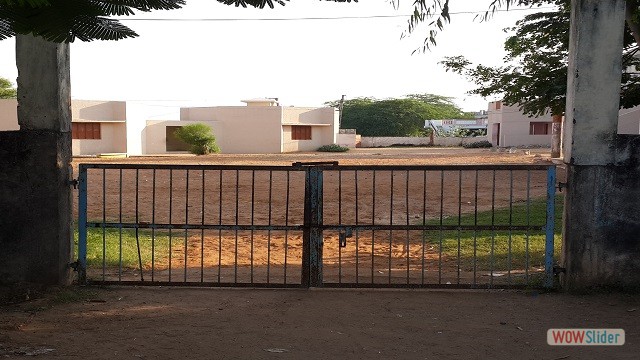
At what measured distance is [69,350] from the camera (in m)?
5.08

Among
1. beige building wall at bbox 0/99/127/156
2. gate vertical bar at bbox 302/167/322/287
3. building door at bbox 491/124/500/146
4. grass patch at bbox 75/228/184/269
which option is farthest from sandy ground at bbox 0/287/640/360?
building door at bbox 491/124/500/146

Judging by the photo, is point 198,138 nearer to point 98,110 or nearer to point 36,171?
point 98,110

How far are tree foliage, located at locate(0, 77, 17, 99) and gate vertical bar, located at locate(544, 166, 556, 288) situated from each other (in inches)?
2033

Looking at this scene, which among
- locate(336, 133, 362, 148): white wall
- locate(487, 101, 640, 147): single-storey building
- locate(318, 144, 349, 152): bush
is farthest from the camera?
locate(336, 133, 362, 148): white wall

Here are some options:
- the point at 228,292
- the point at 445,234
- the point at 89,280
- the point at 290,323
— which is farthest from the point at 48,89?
the point at 445,234

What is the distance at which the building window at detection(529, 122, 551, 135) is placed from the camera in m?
57.2

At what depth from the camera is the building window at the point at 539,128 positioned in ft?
188

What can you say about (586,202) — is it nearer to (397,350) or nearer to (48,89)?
(397,350)

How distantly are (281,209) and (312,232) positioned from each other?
9137 millimetres

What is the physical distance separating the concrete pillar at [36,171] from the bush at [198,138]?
122ft

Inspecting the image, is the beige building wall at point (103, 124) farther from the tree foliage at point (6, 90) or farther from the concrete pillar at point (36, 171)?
the concrete pillar at point (36, 171)

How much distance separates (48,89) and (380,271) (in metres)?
4.49

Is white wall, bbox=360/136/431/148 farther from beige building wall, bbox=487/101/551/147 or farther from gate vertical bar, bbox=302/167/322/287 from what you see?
gate vertical bar, bbox=302/167/322/287

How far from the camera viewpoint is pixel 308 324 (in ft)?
19.1
